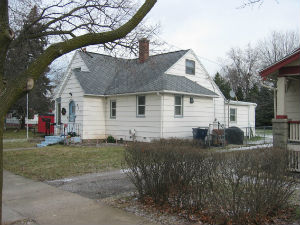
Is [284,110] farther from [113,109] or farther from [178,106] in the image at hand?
[113,109]

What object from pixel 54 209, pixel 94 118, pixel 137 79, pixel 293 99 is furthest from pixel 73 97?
pixel 54 209

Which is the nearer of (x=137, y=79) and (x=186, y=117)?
(x=186, y=117)

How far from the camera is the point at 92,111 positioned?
1942cm

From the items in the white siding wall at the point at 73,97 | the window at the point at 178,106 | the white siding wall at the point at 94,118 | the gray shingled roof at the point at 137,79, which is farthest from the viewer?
the white siding wall at the point at 73,97

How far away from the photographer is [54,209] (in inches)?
238

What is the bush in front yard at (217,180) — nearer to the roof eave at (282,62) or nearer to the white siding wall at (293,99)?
the roof eave at (282,62)

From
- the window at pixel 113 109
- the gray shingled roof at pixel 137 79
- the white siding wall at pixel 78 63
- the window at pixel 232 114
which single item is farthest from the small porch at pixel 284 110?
the white siding wall at pixel 78 63

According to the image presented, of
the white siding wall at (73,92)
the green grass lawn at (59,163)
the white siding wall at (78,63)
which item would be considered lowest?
the green grass lawn at (59,163)

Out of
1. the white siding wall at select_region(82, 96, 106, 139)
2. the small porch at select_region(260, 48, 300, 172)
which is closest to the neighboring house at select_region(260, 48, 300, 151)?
the small porch at select_region(260, 48, 300, 172)

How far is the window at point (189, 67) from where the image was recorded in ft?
64.4

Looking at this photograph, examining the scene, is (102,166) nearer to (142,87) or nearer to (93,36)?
(93,36)

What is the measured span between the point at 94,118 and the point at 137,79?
377cm

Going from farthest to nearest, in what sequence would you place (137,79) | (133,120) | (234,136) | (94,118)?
(94,118) < (137,79) < (234,136) < (133,120)

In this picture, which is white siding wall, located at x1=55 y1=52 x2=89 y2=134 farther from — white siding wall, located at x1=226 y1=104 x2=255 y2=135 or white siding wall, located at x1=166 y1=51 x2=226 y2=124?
white siding wall, located at x1=226 y1=104 x2=255 y2=135
